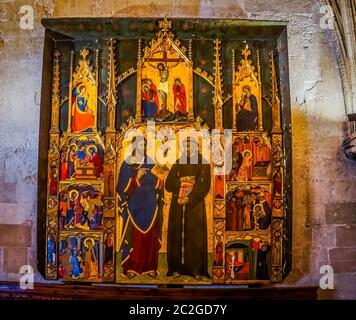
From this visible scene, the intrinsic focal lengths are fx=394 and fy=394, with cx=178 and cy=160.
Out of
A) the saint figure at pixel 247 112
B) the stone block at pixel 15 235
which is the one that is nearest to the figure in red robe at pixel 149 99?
the saint figure at pixel 247 112

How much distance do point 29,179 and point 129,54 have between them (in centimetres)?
182

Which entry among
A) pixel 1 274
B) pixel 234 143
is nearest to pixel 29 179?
pixel 1 274

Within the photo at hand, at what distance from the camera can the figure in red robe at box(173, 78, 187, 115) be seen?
174 inches

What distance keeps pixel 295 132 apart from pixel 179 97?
136 centimetres

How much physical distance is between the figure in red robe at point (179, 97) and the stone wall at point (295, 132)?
78 centimetres

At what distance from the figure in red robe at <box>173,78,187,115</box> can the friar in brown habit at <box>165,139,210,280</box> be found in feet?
1.20

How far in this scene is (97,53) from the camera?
4520 mm

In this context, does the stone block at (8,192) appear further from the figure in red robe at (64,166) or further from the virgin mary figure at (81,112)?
the virgin mary figure at (81,112)

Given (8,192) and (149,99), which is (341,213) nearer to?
(149,99)

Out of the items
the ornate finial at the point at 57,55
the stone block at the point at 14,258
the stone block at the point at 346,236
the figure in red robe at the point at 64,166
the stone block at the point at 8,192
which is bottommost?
the stone block at the point at 14,258

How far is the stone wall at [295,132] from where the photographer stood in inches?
171

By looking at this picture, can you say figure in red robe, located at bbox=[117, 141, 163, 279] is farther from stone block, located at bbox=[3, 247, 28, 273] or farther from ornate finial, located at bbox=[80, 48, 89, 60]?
ornate finial, located at bbox=[80, 48, 89, 60]

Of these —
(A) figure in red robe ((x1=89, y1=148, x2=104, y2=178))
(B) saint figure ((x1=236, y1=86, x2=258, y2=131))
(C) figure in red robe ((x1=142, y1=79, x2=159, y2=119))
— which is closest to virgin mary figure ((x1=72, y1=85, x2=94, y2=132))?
(A) figure in red robe ((x1=89, y1=148, x2=104, y2=178))

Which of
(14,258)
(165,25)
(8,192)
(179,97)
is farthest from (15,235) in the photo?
(165,25)
